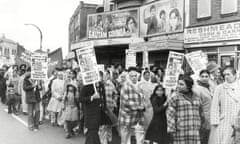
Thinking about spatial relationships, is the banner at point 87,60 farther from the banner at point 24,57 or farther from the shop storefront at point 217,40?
the banner at point 24,57

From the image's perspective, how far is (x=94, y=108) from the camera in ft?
22.1

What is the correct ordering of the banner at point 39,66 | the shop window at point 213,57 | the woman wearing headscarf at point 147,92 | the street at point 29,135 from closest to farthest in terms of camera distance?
the woman wearing headscarf at point 147,92
the street at point 29,135
the banner at point 39,66
the shop window at point 213,57

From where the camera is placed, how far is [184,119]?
18.9 ft

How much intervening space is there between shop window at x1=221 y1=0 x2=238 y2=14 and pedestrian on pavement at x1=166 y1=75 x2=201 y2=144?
902 centimetres

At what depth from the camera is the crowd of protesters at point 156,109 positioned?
5629 millimetres

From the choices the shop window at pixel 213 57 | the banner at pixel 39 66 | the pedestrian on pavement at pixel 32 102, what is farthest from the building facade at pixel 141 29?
the pedestrian on pavement at pixel 32 102

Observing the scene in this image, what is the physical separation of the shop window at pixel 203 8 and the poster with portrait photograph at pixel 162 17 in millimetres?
1213

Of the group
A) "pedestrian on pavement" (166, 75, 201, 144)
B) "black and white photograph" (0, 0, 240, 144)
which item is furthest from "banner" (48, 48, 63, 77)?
"pedestrian on pavement" (166, 75, 201, 144)

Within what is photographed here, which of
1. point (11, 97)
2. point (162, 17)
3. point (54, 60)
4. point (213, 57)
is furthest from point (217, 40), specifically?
point (11, 97)

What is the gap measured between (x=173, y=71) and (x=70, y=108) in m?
3.00

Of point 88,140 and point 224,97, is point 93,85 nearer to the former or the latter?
point 88,140

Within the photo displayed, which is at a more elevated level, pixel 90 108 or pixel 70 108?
pixel 90 108

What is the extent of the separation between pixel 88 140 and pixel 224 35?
9.17 meters

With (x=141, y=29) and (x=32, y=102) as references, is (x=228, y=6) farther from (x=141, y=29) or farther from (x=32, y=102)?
(x=32, y=102)
